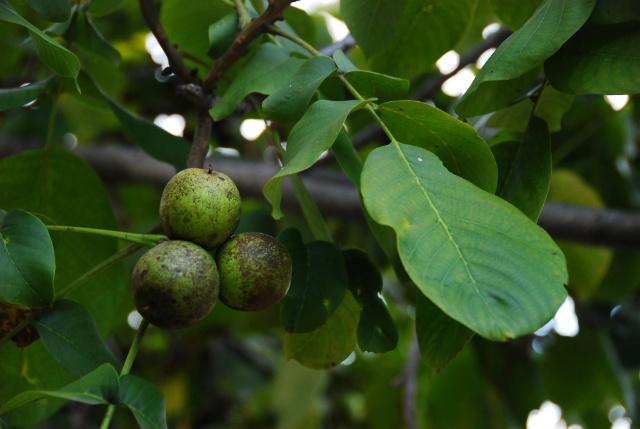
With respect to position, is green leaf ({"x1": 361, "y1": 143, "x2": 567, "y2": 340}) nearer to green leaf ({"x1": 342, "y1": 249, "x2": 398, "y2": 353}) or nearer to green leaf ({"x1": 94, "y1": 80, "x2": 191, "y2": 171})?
green leaf ({"x1": 342, "y1": 249, "x2": 398, "y2": 353})

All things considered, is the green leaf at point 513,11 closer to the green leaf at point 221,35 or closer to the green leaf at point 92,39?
the green leaf at point 221,35

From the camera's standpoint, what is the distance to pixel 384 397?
220 centimetres

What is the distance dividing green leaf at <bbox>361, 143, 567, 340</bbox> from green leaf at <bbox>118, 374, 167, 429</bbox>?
13.5 inches

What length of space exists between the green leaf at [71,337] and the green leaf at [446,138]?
1.55 feet

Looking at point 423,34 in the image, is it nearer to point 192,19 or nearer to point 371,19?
point 371,19

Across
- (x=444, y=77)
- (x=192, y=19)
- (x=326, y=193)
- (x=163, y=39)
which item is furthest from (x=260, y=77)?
(x=444, y=77)

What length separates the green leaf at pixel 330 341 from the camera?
101 cm

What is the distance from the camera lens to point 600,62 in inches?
32.0

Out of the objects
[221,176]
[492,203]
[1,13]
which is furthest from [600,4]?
Answer: [1,13]

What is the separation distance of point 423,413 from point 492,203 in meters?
1.99

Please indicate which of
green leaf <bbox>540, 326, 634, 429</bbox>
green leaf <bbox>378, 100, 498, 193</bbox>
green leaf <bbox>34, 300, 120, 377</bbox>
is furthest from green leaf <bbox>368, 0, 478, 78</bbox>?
green leaf <bbox>540, 326, 634, 429</bbox>

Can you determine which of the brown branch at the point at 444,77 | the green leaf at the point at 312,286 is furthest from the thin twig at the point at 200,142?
the brown branch at the point at 444,77

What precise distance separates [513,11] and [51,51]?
2.50 ft

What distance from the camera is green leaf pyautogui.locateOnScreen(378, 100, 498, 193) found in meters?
0.75
